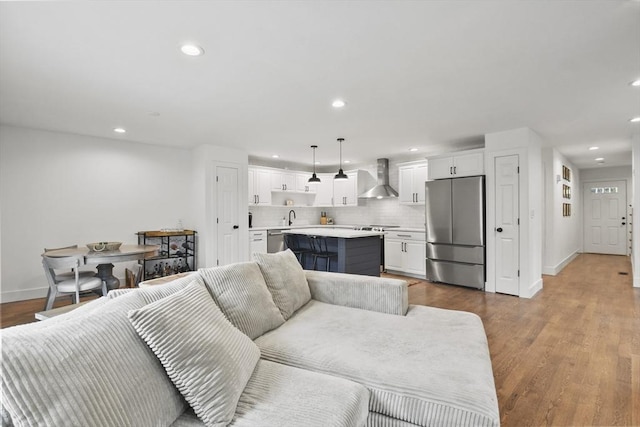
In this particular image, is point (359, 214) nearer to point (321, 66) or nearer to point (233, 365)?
point (321, 66)

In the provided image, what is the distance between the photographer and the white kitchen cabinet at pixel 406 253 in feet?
19.5

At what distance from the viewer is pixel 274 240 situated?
675cm

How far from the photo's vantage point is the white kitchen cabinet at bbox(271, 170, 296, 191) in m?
7.16

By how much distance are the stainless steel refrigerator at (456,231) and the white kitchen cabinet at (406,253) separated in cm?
30

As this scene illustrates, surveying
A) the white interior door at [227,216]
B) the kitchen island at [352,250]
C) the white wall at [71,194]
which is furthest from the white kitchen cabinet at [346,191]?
the white wall at [71,194]

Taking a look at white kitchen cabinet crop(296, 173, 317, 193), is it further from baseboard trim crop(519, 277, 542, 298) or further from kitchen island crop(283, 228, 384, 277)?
baseboard trim crop(519, 277, 542, 298)

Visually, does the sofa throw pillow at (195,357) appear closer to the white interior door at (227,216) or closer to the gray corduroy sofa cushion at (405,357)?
the gray corduroy sofa cushion at (405,357)

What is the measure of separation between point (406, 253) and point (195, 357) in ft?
17.7

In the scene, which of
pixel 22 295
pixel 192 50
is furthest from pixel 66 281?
pixel 192 50

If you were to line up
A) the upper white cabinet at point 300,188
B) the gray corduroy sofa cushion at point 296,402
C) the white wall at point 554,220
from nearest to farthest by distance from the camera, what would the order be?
1. the gray corduroy sofa cushion at point 296,402
2. the white wall at point 554,220
3. the upper white cabinet at point 300,188

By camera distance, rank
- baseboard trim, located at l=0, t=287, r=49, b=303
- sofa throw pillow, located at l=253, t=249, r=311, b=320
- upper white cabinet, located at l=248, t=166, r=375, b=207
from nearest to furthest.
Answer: sofa throw pillow, located at l=253, t=249, r=311, b=320
baseboard trim, located at l=0, t=287, r=49, b=303
upper white cabinet, located at l=248, t=166, r=375, b=207

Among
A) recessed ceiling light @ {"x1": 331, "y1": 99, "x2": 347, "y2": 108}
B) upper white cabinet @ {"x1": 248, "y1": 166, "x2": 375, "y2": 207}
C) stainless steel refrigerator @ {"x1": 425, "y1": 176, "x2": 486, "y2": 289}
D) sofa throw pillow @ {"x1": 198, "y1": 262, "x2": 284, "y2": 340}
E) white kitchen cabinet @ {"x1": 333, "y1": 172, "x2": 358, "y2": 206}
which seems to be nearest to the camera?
sofa throw pillow @ {"x1": 198, "y1": 262, "x2": 284, "y2": 340}

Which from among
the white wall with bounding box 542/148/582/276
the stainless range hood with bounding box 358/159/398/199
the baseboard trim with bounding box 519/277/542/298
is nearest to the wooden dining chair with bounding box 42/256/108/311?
the stainless range hood with bounding box 358/159/398/199

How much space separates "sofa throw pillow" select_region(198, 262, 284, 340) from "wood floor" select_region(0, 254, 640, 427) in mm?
1564
